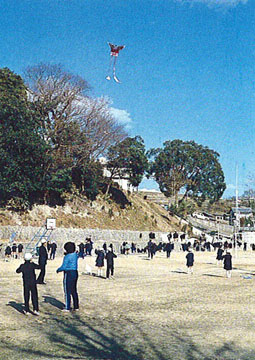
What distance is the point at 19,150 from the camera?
150ft

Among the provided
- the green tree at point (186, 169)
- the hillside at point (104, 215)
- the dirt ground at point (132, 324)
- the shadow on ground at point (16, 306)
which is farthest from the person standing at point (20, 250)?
the green tree at point (186, 169)

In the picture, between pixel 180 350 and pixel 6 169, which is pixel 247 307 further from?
pixel 6 169

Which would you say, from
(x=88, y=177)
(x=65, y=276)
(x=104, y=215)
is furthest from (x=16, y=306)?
(x=104, y=215)

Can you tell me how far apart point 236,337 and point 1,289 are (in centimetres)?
977

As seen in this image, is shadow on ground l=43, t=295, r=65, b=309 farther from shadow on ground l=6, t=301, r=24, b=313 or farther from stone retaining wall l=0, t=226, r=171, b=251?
stone retaining wall l=0, t=226, r=171, b=251

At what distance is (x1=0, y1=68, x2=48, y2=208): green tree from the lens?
4516 centimetres

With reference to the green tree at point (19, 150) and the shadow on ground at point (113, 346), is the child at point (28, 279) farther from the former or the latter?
the green tree at point (19, 150)

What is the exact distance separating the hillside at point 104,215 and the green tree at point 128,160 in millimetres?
4233

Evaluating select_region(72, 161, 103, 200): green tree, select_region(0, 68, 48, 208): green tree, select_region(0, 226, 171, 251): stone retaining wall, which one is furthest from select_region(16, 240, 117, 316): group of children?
select_region(72, 161, 103, 200): green tree

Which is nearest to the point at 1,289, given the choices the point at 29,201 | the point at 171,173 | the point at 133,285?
the point at 133,285

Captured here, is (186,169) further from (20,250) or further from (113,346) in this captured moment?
(113,346)

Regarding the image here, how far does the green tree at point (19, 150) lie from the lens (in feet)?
148

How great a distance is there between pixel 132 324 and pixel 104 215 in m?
48.5

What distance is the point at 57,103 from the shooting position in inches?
2015
